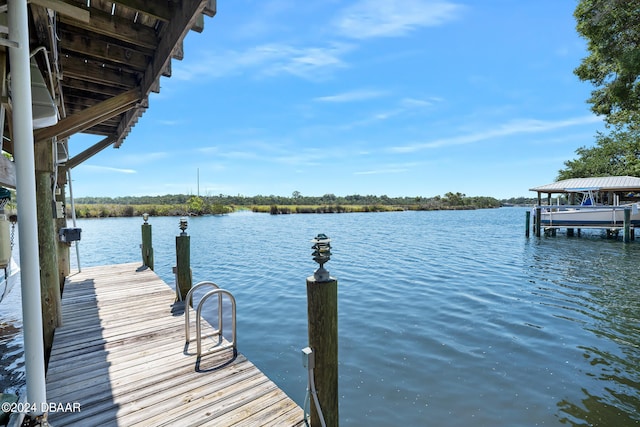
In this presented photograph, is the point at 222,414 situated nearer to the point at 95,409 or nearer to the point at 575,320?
the point at 95,409

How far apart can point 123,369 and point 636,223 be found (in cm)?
2367

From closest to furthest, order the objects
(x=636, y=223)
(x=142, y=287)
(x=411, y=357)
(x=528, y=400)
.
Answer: (x=528, y=400) < (x=411, y=357) < (x=142, y=287) < (x=636, y=223)

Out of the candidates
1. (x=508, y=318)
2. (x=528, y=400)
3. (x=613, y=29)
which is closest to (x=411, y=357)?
(x=528, y=400)

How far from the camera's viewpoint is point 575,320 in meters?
5.86

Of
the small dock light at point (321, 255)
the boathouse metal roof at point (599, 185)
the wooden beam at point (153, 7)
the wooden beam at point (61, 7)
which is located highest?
the wooden beam at point (153, 7)

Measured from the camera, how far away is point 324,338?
229cm

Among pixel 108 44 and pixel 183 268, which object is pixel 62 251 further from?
pixel 108 44

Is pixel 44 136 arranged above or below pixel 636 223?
above

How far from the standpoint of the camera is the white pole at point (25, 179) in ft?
5.82

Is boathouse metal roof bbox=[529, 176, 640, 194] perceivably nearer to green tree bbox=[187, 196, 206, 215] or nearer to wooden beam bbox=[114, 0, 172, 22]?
wooden beam bbox=[114, 0, 172, 22]

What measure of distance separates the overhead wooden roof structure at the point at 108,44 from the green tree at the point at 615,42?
12.3 metres

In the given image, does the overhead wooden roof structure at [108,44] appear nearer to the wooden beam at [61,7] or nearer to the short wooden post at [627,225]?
the wooden beam at [61,7]

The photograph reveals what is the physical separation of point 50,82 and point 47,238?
1684 millimetres

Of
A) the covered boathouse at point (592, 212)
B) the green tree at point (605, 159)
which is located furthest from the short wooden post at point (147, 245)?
the green tree at point (605, 159)
